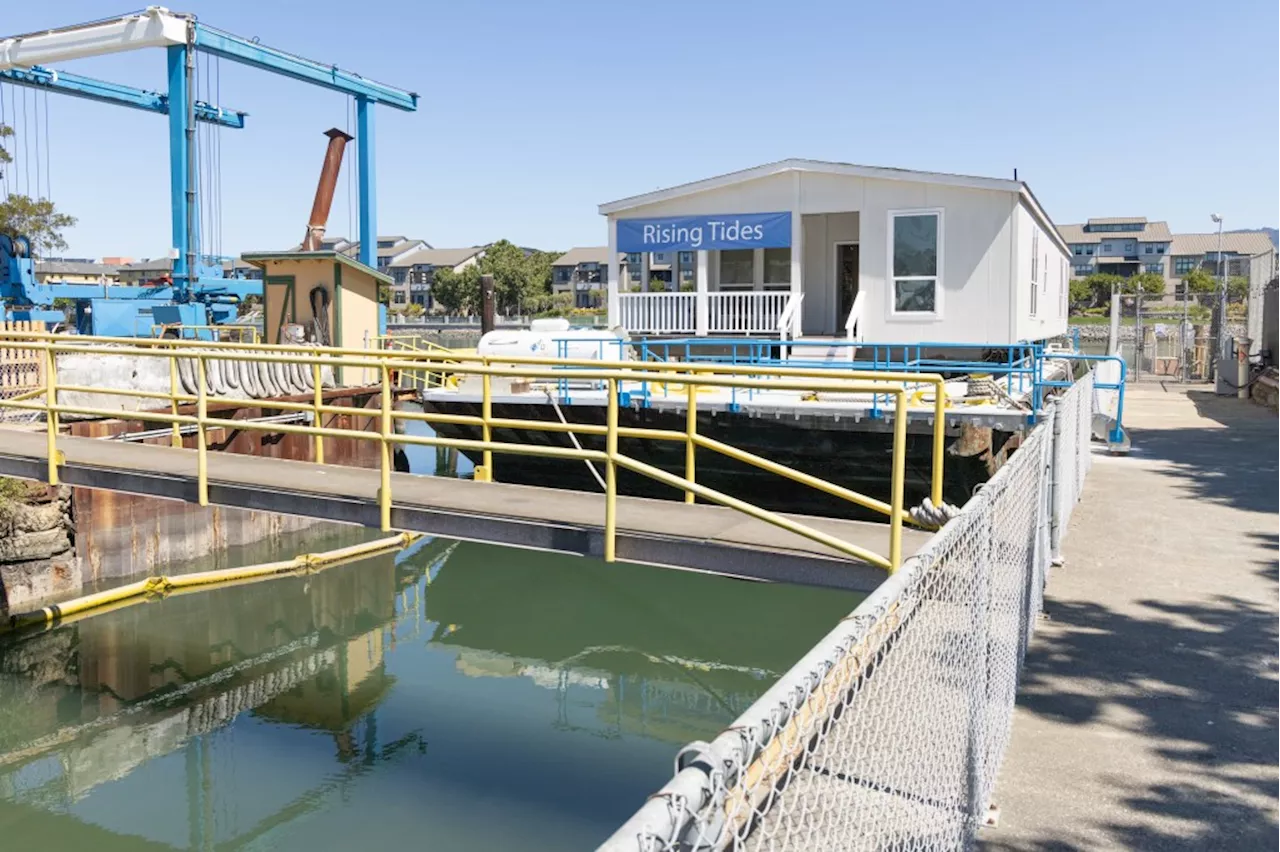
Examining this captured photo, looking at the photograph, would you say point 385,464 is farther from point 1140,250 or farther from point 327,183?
point 1140,250

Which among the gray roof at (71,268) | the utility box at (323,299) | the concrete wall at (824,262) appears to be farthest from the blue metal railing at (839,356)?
the gray roof at (71,268)

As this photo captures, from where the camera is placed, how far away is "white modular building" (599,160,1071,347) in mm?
18328

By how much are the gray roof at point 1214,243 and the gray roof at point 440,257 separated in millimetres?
83759

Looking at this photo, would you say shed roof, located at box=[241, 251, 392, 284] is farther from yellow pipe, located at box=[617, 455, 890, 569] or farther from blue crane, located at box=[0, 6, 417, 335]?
yellow pipe, located at box=[617, 455, 890, 569]

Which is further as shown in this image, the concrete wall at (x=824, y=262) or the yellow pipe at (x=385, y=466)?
the concrete wall at (x=824, y=262)

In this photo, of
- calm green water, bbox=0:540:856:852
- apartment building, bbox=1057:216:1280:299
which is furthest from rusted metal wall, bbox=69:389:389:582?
apartment building, bbox=1057:216:1280:299

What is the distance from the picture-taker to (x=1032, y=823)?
425cm

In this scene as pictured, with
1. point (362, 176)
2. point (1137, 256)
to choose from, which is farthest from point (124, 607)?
point (1137, 256)

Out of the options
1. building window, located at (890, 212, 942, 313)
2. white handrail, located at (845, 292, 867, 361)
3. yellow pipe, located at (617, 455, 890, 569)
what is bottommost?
yellow pipe, located at (617, 455, 890, 569)

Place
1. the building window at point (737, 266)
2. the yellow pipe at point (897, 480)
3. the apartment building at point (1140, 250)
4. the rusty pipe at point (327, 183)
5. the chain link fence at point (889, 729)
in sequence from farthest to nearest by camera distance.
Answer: the apartment building at point (1140, 250), the rusty pipe at point (327, 183), the building window at point (737, 266), the yellow pipe at point (897, 480), the chain link fence at point (889, 729)

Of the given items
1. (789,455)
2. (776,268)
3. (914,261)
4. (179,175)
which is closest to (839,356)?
(914,261)

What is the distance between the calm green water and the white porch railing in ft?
18.9

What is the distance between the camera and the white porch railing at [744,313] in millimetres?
20297

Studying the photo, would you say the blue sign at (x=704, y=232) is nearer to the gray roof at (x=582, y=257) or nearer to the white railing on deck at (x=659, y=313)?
the white railing on deck at (x=659, y=313)
